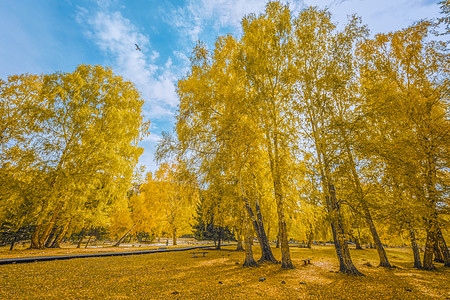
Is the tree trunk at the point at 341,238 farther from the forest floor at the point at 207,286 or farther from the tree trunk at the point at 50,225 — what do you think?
the tree trunk at the point at 50,225

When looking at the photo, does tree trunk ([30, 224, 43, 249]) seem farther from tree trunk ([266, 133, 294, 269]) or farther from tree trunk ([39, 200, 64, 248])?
tree trunk ([266, 133, 294, 269])

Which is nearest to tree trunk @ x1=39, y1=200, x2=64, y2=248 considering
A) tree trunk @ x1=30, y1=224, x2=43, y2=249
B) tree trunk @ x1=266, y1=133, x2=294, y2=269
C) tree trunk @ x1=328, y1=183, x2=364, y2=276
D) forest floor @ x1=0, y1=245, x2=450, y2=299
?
tree trunk @ x1=30, y1=224, x2=43, y2=249

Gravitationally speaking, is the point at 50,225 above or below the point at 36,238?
above

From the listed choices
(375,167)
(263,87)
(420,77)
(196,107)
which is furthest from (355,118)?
(196,107)

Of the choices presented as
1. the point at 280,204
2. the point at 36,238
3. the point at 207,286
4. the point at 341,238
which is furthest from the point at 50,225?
the point at 341,238

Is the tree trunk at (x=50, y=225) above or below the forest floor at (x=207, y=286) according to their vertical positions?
above

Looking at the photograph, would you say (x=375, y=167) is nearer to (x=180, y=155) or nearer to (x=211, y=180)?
(x=211, y=180)

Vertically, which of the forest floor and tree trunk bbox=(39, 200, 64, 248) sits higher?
tree trunk bbox=(39, 200, 64, 248)

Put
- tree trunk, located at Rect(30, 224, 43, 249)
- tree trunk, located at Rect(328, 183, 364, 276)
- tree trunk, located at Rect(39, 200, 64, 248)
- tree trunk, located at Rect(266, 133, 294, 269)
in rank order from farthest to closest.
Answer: tree trunk, located at Rect(30, 224, 43, 249) → tree trunk, located at Rect(39, 200, 64, 248) → tree trunk, located at Rect(266, 133, 294, 269) → tree trunk, located at Rect(328, 183, 364, 276)

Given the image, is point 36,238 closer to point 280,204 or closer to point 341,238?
point 280,204

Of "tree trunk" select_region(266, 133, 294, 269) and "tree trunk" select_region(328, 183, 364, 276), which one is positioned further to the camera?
"tree trunk" select_region(266, 133, 294, 269)

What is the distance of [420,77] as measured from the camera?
10.8 meters

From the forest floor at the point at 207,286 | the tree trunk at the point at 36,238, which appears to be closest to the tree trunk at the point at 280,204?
the forest floor at the point at 207,286

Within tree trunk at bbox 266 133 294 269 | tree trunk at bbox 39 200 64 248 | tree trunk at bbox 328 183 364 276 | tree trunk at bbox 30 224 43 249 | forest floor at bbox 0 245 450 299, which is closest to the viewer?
forest floor at bbox 0 245 450 299
